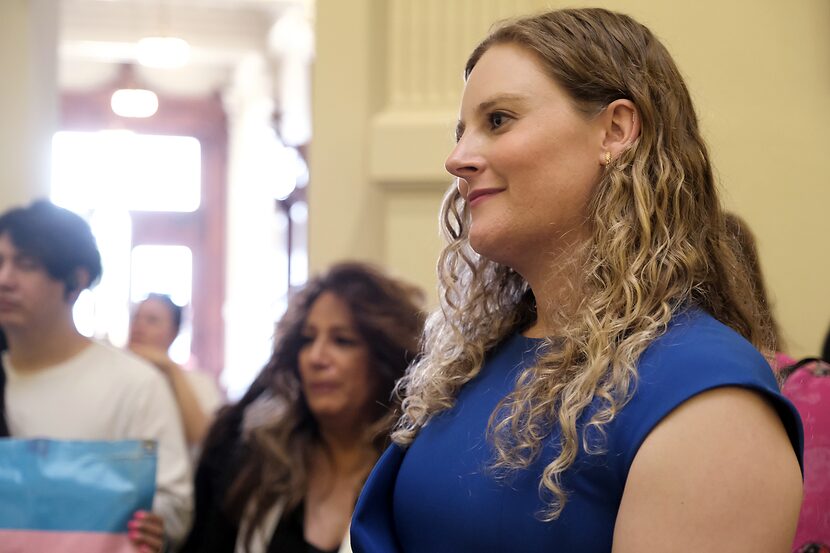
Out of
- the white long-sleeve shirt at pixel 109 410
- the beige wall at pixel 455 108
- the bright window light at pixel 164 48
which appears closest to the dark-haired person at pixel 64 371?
the white long-sleeve shirt at pixel 109 410

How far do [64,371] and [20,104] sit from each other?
5.95 ft

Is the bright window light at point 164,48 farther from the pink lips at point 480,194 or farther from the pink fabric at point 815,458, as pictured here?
the pink lips at point 480,194

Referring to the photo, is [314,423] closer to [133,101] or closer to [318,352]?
[318,352]

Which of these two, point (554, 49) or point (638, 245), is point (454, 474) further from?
point (554, 49)

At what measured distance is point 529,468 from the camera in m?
1.46

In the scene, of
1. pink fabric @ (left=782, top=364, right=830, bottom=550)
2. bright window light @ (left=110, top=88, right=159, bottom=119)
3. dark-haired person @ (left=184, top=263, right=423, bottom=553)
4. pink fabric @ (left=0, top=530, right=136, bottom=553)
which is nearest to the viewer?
pink fabric @ (left=782, top=364, right=830, bottom=550)

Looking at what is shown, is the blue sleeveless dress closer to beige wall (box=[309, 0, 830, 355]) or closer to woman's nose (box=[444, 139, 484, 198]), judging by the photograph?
woman's nose (box=[444, 139, 484, 198])

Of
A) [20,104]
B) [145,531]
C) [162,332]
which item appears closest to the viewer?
[145,531]

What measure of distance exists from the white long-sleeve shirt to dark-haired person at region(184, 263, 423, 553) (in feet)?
0.34

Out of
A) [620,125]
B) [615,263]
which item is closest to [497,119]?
[620,125]

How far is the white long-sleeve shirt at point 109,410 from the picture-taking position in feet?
10.6

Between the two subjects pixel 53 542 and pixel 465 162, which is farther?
pixel 53 542

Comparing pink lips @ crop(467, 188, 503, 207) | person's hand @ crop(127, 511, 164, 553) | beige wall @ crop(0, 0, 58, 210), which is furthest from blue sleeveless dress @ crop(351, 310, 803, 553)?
beige wall @ crop(0, 0, 58, 210)

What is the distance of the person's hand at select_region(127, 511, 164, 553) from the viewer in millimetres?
2725
